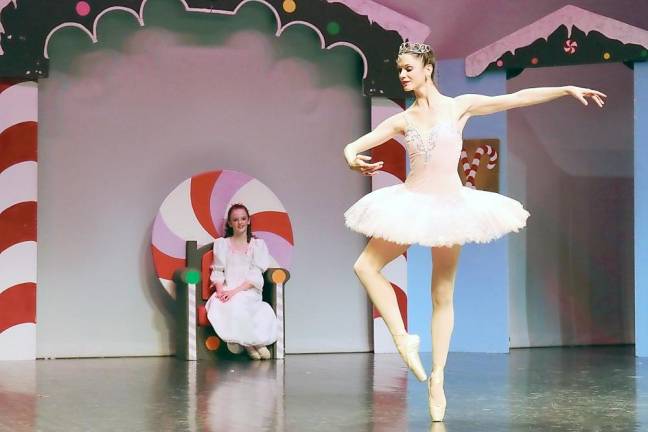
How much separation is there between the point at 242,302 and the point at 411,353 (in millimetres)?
2844

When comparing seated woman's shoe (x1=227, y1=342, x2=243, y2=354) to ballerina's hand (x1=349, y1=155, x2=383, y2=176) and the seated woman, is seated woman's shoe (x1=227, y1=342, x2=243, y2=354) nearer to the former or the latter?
the seated woman

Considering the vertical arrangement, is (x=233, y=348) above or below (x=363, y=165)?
below

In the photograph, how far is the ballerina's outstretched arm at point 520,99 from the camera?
15.0 ft

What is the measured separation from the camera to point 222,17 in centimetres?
761

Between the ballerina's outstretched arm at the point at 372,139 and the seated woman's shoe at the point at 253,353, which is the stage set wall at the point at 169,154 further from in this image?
the ballerina's outstretched arm at the point at 372,139

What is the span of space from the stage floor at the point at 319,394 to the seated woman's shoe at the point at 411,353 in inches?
7.9

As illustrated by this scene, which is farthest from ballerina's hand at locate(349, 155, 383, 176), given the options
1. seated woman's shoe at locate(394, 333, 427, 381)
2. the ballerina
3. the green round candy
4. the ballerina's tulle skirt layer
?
the green round candy

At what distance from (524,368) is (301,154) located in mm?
2145

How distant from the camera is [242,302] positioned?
7148 millimetres

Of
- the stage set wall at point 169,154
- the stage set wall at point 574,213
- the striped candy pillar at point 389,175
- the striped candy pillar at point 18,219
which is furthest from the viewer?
the stage set wall at point 574,213

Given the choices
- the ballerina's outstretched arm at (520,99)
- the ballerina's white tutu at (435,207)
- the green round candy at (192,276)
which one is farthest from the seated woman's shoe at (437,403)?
the green round candy at (192,276)

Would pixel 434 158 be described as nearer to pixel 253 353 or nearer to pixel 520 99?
pixel 520 99

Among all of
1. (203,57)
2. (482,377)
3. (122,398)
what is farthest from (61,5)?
(482,377)

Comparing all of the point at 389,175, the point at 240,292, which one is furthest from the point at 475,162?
the point at 240,292
